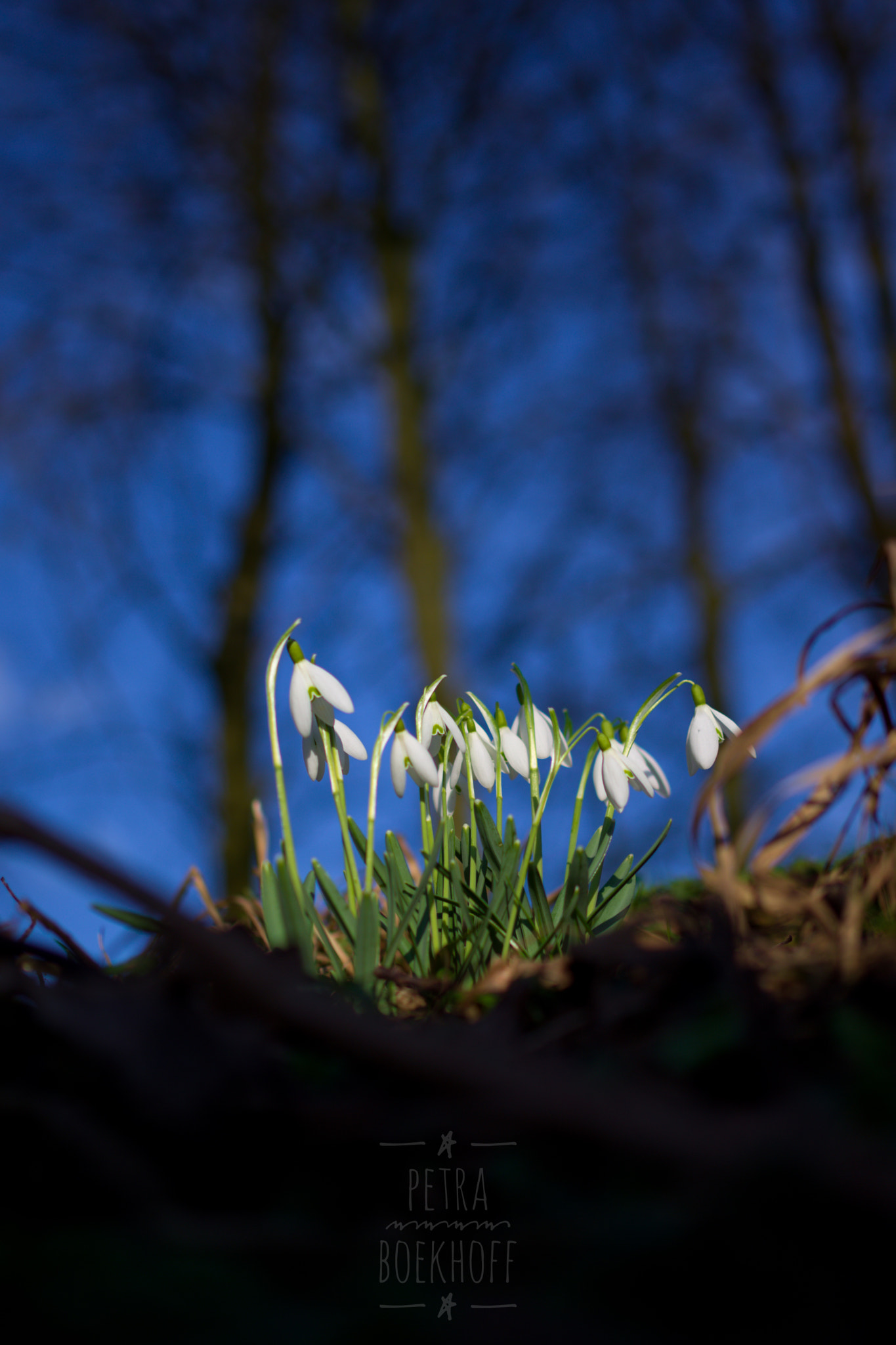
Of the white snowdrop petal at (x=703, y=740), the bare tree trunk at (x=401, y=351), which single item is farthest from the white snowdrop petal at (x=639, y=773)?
the bare tree trunk at (x=401, y=351)

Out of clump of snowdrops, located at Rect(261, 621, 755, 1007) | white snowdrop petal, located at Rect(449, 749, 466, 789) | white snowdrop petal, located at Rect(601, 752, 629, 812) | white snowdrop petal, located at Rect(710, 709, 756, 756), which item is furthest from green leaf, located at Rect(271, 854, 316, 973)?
white snowdrop petal, located at Rect(710, 709, 756, 756)

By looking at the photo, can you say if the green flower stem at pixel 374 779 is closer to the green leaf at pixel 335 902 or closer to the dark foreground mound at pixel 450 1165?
the green leaf at pixel 335 902

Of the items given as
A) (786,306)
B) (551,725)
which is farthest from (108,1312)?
(786,306)

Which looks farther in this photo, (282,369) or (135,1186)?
(282,369)

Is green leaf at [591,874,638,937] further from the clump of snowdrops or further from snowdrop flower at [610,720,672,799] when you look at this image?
snowdrop flower at [610,720,672,799]

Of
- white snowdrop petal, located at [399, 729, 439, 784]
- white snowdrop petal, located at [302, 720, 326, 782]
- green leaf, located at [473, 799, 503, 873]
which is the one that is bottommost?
green leaf, located at [473, 799, 503, 873]

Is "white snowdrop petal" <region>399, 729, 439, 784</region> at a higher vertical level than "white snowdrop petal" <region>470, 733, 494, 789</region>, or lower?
lower

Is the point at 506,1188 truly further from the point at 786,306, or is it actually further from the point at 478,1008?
the point at 786,306
